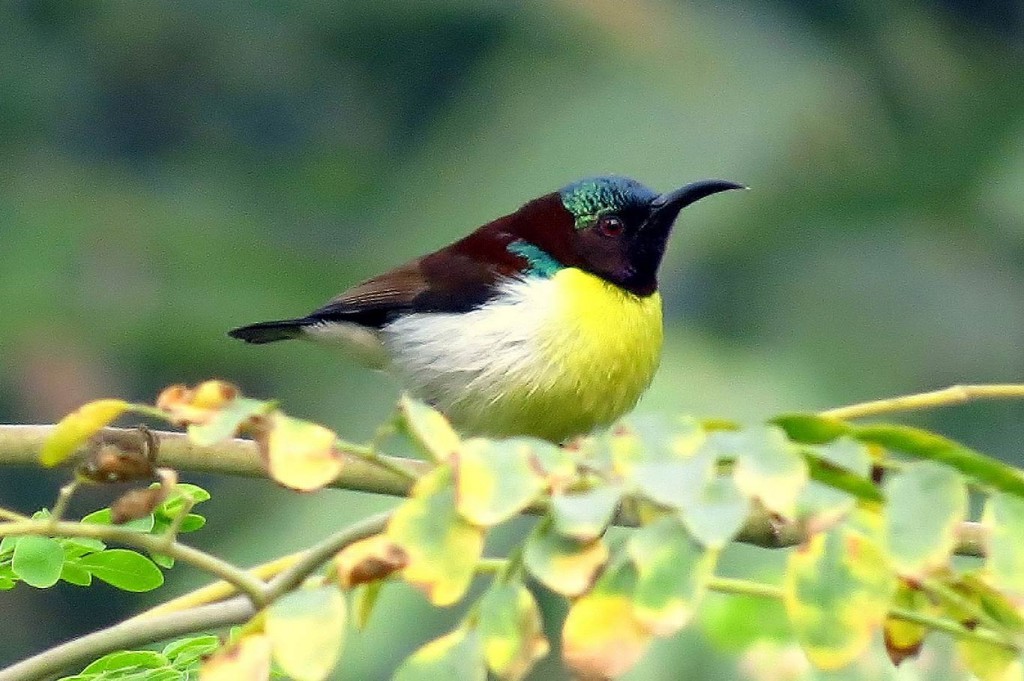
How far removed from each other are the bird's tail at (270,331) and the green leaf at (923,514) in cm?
228

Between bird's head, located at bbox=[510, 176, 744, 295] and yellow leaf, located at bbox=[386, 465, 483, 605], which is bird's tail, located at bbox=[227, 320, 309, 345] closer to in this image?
bird's head, located at bbox=[510, 176, 744, 295]

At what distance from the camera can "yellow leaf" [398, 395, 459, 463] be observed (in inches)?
44.3

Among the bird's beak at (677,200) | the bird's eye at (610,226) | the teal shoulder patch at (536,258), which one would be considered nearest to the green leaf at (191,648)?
the bird's beak at (677,200)

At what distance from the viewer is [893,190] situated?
354 inches

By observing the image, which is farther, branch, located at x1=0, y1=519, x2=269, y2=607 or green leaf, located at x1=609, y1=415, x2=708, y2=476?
branch, located at x1=0, y1=519, x2=269, y2=607

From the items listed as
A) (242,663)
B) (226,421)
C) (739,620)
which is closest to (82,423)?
(226,421)

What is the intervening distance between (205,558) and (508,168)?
719 cm

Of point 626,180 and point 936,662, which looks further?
point 626,180

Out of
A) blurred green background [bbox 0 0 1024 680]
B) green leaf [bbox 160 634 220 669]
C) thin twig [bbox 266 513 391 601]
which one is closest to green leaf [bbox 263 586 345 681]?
thin twig [bbox 266 513 391 601]

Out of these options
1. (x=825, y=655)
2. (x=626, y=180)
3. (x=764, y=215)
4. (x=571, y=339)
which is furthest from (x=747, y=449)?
(x=764, y=215)

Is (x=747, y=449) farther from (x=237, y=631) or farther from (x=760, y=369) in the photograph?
(x=760, y=369)

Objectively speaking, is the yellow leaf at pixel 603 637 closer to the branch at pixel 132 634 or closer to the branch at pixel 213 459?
the branch at pixel 132 634

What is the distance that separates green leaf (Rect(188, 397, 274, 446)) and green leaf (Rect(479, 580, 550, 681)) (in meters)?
0.20

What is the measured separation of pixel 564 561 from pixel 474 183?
7.34 m
